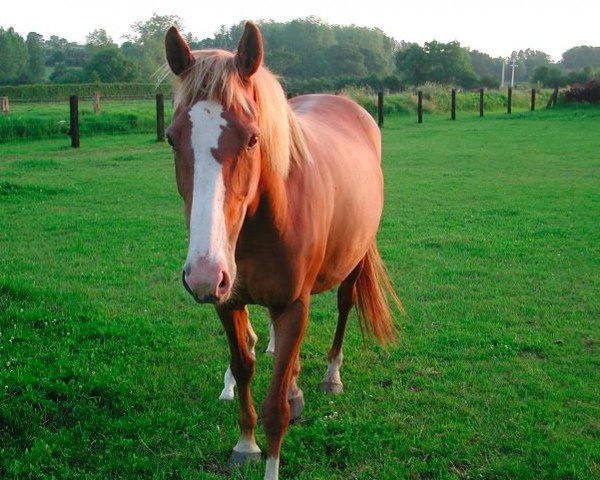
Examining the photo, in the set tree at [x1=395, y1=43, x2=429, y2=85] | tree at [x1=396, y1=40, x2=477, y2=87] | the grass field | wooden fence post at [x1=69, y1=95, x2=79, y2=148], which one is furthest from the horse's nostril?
tree at [x1=395, y1=43, x2=429, y2=85]

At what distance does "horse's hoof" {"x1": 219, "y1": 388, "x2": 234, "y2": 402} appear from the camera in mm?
3729

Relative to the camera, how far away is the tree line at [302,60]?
47125 millimetres

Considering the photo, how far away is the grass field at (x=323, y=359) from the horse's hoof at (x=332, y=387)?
66 mm

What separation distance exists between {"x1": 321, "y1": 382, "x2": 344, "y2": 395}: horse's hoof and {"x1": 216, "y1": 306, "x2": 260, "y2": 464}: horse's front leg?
755 mm

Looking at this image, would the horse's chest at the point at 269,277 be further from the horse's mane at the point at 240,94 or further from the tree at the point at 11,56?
the tree at the point at 11,56

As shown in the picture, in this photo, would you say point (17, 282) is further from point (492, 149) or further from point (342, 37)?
point (342, 37)

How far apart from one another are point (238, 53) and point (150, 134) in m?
20.5

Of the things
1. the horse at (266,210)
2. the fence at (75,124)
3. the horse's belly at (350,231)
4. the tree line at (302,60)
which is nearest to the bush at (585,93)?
the tree line at (302,60)

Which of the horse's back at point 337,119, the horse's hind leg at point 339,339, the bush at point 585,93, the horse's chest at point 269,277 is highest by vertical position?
the bush at point 585,93

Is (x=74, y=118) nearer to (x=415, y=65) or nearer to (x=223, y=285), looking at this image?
(x=223, y=285)

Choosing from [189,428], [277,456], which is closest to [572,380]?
A: [277,456]

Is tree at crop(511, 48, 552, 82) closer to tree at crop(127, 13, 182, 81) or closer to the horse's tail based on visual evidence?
tree at crop(127, 13, 182, 81)

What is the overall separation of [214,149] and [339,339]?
2.22m

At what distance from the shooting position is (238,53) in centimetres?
244
